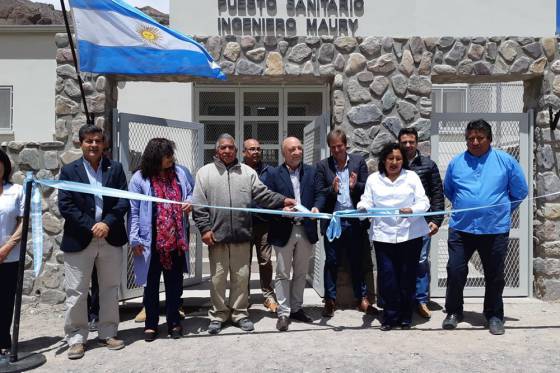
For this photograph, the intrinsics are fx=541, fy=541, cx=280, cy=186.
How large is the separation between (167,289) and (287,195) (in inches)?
56.9

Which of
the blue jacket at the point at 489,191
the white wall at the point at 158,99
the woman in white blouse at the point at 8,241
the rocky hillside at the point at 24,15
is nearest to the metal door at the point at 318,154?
the blue jacket at the point at 489,191

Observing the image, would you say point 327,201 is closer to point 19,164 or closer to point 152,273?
point 152,273

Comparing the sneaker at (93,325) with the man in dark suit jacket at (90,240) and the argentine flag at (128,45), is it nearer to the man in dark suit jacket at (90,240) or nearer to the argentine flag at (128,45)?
the man in dark suit jacket at (90,240)

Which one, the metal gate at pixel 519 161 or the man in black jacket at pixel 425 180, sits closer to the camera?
the man in black jacket at pixel 425 180

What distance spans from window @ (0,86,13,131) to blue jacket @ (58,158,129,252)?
30.0 feet

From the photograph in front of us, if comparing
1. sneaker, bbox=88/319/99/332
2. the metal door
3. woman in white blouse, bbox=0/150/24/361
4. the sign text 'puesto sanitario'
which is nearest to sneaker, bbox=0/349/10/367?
woman in white blouse, bbox=0/150/24/361

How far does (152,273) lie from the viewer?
4.89 metres

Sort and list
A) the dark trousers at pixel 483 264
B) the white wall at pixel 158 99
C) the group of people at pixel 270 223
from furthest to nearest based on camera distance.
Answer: the white wall at pixel 158 99
the dark trousers at pixel 483 264
the group of people at pixel 270 223

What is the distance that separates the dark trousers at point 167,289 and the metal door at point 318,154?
1.96 metres

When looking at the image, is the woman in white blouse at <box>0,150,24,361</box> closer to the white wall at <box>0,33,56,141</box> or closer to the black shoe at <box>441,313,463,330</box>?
the black shoe at <box>441,313,463,330</box>

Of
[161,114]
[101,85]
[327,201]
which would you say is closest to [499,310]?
[327,201]

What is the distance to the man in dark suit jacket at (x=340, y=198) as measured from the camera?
18.0 ft

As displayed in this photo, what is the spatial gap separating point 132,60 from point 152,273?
6.96 ft

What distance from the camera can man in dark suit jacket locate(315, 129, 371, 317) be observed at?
18.0 feet
